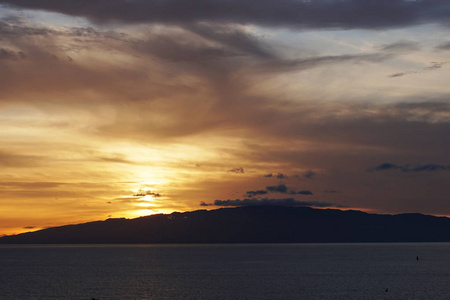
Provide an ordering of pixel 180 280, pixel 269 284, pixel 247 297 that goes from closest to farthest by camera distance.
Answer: pixel 247 297 < pixel 269 284 < pixel 180 280

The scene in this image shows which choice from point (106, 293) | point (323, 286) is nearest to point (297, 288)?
point (323, 286)

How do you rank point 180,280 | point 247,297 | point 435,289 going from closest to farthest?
point 247,297, point 435,289, point 180,280

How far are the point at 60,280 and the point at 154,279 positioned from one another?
1219 inches

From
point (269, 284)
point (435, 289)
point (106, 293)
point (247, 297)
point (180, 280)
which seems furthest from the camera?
point (180, 280)

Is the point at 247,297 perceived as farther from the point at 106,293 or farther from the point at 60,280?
the point at 60,280

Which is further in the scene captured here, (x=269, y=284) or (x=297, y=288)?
(x=269, y=284)

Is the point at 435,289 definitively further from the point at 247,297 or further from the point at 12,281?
the point at 12,281

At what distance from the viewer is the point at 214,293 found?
14900 cm

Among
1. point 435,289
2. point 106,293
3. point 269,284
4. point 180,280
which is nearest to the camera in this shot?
point 106,293

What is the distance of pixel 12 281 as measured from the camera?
7525 inches

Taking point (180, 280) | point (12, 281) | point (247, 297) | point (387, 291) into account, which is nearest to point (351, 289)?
point (387, 291)

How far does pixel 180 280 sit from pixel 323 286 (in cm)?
4806

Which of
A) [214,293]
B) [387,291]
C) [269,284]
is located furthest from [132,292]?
[387,291]

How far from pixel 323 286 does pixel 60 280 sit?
86.4m
